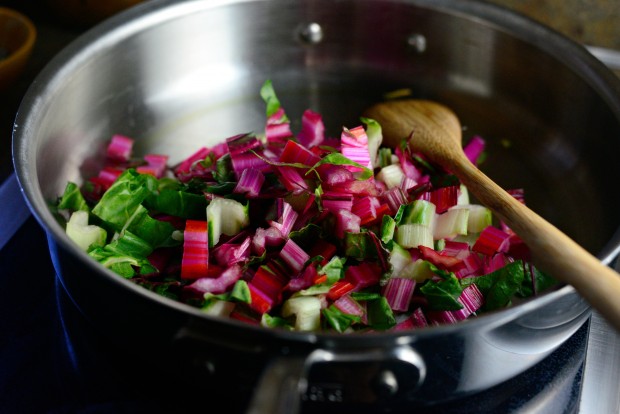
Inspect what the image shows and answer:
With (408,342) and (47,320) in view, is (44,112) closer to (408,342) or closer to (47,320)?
(47,320)

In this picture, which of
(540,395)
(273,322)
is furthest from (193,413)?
(540,395)

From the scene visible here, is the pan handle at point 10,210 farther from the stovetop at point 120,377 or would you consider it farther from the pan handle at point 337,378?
the pan handle at point 337,378

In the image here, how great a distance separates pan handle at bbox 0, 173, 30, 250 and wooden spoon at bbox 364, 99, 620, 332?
0.51 metres

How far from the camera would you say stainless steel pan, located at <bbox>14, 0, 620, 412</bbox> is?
818 mm

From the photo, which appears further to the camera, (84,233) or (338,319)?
(84,233)

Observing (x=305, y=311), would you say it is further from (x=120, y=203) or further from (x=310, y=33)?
(x=310, y=33)

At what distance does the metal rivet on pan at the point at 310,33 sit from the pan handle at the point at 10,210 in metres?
0.49

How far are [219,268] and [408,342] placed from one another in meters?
0.28

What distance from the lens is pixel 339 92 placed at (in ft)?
4.11

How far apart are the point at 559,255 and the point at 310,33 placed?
0.63 meters

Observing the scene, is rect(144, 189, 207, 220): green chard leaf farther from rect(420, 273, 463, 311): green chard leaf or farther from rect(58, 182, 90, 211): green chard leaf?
rect(420, 273, 463, 311): green chard leaf

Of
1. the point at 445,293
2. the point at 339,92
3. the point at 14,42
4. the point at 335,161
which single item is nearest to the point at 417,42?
the point at 339,92

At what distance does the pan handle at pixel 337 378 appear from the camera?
644 millimetres

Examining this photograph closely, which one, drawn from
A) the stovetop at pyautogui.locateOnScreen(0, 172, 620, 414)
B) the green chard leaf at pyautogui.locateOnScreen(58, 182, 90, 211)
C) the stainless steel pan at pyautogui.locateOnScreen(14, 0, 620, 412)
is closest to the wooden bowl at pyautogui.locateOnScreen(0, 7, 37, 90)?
the stainless steel pan at pyautogui.locateOnScreen(14, 0, 620, 412)
